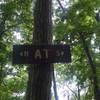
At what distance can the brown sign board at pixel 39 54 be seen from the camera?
15.2ft

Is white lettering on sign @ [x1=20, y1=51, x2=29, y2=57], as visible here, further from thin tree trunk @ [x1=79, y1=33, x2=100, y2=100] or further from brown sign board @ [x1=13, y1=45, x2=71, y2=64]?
thin tree trunk @ [x1=79, y1=33, x2=100, y2=100]

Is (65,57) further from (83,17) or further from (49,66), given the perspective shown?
(83,17)

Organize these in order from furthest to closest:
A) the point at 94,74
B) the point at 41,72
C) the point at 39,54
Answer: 1. the point at 94,74
2. the point at 41,72
3. the point at 39,54

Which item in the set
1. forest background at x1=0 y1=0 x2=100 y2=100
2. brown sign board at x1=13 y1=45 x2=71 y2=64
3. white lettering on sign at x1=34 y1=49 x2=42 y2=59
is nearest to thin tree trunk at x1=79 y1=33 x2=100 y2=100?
forest background at x1=0 y1=0 x2=100 y2=100

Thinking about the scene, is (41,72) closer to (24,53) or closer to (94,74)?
(24,53)

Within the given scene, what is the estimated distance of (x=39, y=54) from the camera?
4656mm

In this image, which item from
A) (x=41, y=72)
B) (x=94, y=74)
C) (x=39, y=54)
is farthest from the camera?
(x=94, y=74)

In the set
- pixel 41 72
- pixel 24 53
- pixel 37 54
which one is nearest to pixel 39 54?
pixel 37 54

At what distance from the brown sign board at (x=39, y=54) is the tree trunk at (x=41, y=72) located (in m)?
0.16

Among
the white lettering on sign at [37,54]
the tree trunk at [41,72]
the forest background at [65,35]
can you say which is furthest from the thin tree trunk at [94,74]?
the white lettering on sign at [37,54]

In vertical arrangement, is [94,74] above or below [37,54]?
above

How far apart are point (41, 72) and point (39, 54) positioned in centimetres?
40

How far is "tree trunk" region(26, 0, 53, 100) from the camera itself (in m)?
4.84

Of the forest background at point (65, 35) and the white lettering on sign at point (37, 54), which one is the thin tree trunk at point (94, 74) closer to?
the forest background at point (65, 35)
